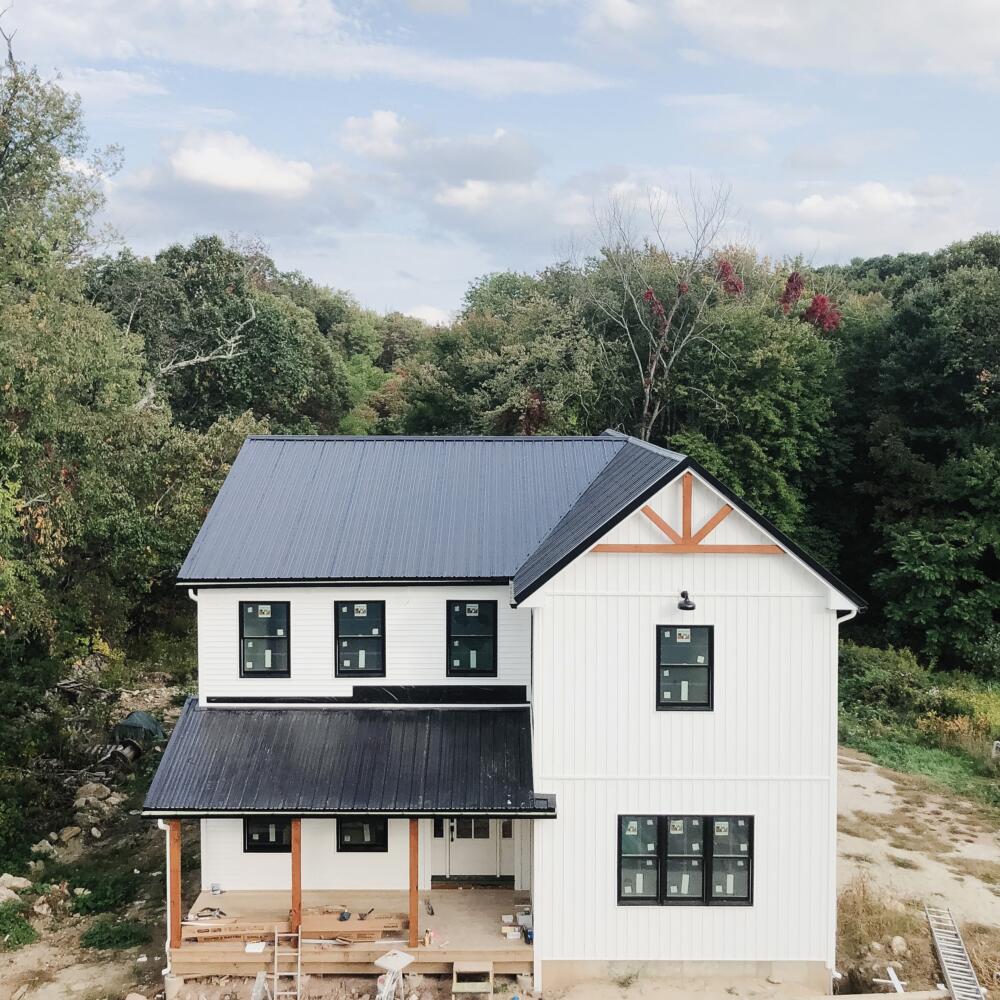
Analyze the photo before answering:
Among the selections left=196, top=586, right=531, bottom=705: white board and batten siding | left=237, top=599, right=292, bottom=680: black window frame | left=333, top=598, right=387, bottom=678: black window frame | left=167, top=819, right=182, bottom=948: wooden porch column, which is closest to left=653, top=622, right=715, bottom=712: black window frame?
left=196, top=586, right=531, bottom=705: white board and batten siding

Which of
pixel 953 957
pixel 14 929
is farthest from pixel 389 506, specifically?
pixel 953 957

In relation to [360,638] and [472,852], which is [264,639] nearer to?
[360,638]

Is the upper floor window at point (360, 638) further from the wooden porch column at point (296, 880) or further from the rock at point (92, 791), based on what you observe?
the rock at point (92, 791)

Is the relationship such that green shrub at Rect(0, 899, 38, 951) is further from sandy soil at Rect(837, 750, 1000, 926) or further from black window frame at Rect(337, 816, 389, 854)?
sandy soil at Rect(837, 750, 1000, 926)

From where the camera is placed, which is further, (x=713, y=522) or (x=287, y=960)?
(x=287, y=960)

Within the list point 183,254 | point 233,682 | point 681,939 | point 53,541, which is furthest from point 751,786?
point 183,254
